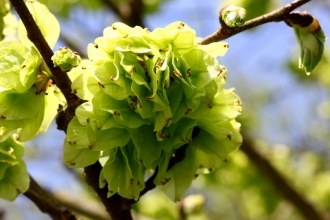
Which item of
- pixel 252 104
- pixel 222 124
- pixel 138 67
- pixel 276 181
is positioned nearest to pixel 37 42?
pixel 138 67

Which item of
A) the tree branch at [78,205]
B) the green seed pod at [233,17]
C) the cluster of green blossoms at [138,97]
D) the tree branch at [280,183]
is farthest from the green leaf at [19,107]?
the tree branch at [280,183]

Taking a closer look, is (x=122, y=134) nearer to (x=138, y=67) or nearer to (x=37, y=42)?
(x=138, y=67)

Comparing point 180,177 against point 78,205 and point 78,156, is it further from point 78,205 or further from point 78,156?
point 78,205

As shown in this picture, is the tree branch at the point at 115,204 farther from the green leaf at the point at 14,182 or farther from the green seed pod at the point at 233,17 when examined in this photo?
the green seed pod at the point at 233,17

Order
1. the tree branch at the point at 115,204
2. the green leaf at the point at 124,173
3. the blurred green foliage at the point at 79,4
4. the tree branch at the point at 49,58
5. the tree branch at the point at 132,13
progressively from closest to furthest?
the tree branch at the point at 49,58 < the green leaf at the point at 124,173 < the tree branch at the point at 115,204 < the tree branch at the point at 132,13 < the blurred green foliage at the point at 79,4

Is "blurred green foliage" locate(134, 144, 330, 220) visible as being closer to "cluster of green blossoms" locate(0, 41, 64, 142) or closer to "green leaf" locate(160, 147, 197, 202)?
"green leaf" locate(160, 147, 197, 202)

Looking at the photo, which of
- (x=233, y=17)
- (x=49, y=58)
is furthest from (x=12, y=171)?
(x=233, y=17)
